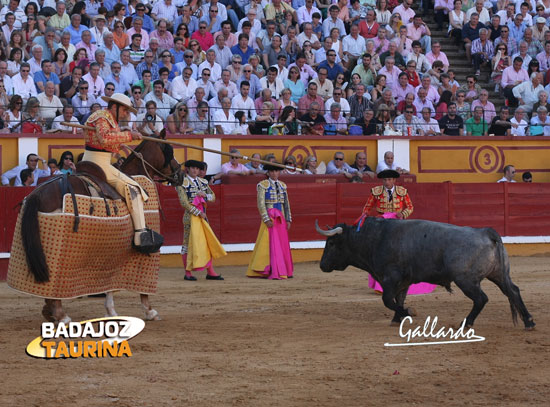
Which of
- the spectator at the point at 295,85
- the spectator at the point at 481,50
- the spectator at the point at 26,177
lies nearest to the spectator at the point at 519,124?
the spectator at the point at 481,50

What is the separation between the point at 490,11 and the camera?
1745 cm

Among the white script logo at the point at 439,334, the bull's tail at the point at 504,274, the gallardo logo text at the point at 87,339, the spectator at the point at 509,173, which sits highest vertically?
the spectator at the point at 509,173

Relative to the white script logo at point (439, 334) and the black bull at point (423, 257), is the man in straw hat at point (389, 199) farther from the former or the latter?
the white script logo at point (439, 334)

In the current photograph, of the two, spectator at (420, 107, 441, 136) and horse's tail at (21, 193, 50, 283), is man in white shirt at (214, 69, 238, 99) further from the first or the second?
horse's tail at (21, 193, 50, 283)

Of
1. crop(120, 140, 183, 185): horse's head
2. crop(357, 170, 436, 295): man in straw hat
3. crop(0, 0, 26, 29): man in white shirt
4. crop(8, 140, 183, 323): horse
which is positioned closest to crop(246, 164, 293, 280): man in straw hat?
crop(357, 170, 436, 295): man in straw hat

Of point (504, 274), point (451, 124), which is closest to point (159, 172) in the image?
point (504, 274)

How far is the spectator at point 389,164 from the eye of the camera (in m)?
13.7

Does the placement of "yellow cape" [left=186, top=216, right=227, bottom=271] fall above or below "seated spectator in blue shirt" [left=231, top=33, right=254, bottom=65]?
below

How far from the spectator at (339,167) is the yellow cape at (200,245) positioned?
10.2ft

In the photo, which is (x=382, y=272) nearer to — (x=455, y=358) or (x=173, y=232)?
(x=455, y=358)

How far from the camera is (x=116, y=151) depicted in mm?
7348

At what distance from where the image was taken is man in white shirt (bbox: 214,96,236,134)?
13.2m

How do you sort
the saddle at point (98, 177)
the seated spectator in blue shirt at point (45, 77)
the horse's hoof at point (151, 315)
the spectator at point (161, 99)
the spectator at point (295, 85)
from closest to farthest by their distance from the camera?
the saddle at point (98, 177), the horse's hoof at point (151, 315), the seated spectator in blue shirt at point (45, 77), the spectator at point (161, 99), the spectator at point (295, 85)

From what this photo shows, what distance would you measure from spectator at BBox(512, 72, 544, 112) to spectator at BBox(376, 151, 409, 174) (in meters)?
2.66
